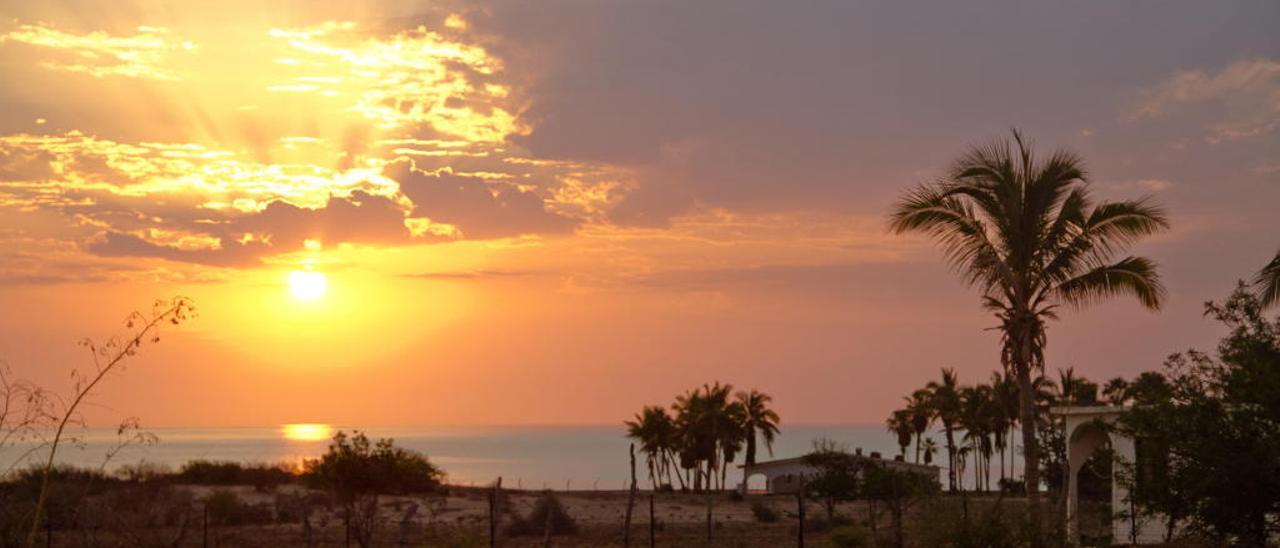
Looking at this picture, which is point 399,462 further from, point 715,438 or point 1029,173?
point 715,438

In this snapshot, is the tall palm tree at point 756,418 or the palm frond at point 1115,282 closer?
the palm frond at point 1115,282

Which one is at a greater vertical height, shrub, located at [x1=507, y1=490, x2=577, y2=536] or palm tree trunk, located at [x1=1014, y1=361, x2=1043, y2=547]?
palm tree trunk, located at [x1=1014, y1=361, x2=1043, y2=547]

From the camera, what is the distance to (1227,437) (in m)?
21.1

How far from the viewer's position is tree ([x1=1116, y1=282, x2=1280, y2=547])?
67.7ft

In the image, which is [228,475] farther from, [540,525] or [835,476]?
[835,476]

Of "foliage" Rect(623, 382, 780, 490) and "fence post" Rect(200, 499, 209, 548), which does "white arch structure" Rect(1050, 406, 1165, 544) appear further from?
"foliage" Rect(623, 382, 780, 490)

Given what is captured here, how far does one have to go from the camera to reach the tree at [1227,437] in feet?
67.7

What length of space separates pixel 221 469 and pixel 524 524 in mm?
35842

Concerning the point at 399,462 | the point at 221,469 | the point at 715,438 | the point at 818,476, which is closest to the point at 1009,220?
the point at 399,462

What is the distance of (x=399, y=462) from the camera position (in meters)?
48.2

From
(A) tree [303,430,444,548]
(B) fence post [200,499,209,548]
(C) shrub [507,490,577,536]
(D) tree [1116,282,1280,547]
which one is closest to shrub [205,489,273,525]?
(A) tree [303,430,444,548]

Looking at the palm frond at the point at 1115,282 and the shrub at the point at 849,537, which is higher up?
the palm frond at the point at 1115,282

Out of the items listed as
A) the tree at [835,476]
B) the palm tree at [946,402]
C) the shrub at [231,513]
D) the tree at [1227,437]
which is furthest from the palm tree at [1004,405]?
the tree at [1227,437]

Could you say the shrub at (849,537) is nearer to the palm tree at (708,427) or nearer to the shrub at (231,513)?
the shrub at (231,513)
